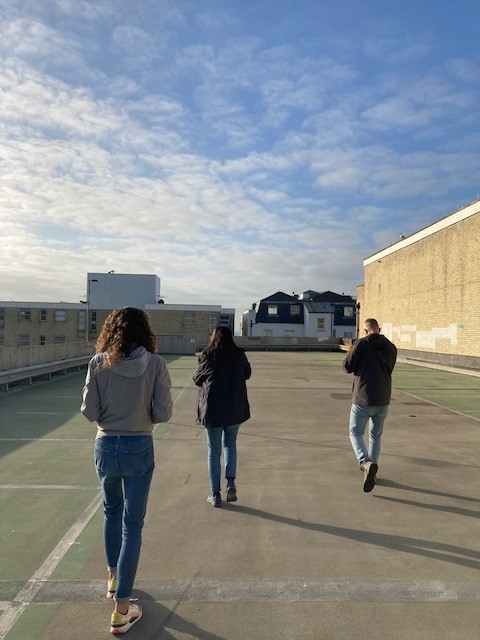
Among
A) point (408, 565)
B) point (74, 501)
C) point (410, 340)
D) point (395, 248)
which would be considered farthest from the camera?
point (395, 248)

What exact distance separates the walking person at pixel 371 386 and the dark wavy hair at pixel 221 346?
1516 millimetres

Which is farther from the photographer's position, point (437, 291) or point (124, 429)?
point (437, 291)

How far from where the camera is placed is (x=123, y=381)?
2982mm

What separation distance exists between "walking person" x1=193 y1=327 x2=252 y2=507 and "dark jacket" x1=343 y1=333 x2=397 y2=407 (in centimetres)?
139

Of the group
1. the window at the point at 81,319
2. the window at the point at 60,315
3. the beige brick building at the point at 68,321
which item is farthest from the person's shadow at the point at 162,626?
the window at the point at 60,315

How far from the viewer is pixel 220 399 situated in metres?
4.90

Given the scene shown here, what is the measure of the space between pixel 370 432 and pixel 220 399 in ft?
6.35

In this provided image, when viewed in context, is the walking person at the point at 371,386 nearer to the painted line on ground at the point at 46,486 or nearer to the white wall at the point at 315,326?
the painted line on ground at the point at 46,486

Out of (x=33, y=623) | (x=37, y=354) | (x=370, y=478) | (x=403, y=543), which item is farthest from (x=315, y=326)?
(x=33, y=623)

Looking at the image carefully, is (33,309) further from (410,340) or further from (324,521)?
(324,521)

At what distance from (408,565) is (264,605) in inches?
48.8

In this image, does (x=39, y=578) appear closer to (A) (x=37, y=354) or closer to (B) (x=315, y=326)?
(A) (x=37, y=354)

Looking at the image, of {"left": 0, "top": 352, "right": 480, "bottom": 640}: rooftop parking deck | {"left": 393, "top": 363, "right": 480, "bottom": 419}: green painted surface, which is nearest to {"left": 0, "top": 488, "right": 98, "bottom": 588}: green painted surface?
{"left": 0, "top": 352, "right": 480, "bottom": 640}: rooftop parking deck

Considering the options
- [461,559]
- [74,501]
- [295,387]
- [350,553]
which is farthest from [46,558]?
[295,387]
